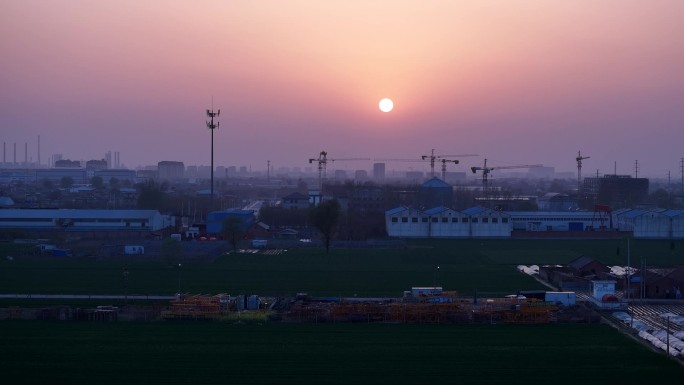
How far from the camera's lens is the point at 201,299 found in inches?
470

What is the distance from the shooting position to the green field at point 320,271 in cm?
1398

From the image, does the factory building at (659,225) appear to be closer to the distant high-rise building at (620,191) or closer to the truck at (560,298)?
the truck at (560,298)

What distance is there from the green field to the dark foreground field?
3.14 meters

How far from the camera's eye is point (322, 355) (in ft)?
29.7

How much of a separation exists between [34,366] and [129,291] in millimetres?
5084

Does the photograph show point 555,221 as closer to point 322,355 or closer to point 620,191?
point 620,191

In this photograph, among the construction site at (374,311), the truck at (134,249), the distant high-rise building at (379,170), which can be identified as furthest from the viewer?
the distant high-rise building at (379,170)

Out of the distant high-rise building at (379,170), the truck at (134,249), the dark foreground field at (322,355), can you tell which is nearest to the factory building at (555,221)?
the truck at (134,249)

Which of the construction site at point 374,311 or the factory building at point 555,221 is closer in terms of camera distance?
the construction site at point 374,311

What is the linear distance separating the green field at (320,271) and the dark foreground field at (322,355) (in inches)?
124

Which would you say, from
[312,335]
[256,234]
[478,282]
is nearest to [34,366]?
[312,335]

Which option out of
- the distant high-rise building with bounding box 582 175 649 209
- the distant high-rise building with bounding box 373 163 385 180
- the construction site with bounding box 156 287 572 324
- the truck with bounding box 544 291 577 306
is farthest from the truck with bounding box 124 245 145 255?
the distant high-rise building with bounding box 373 163 385 180

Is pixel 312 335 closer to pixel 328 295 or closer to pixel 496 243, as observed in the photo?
pixel 328 295

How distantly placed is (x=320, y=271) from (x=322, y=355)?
7350 millimetres
